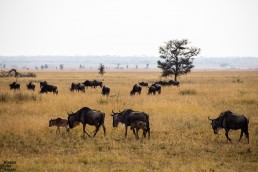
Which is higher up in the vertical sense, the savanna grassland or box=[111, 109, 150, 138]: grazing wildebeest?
box=[111, 109, 150, 138]: grazing wildebeest

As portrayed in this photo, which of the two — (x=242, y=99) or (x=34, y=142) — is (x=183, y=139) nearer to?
(x=34, y=142)

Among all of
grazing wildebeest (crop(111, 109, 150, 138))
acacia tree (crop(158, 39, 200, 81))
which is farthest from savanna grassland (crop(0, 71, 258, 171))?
acacia tree (crop(158, 39, 200, 81))

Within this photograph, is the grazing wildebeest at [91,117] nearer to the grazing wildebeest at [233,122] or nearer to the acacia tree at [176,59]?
the grazing wildebeest at [233,122]

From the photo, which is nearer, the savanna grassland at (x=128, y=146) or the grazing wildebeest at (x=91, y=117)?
the savanna grassland at (x=128, y=146)

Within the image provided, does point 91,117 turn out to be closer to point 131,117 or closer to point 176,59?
point 131,117

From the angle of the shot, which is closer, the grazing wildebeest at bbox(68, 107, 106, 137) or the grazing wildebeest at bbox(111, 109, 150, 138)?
the grazing wildebeest at bbox(111, 109, 150, 138)

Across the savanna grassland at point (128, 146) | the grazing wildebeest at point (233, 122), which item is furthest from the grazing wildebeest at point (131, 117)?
the grazing wildebeest at point (233, 122)

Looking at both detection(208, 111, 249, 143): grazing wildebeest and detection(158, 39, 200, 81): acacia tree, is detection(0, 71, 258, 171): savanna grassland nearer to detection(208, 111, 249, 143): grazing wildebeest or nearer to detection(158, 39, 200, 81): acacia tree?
detection(208, 111, 249, 143): grazing wildebeest

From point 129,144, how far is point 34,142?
3823mm

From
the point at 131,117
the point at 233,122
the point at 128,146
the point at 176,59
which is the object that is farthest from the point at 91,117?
the point at 176,59

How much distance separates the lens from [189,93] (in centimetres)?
3356

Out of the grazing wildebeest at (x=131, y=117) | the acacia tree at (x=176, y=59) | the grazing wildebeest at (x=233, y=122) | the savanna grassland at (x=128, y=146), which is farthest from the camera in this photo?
the acacia tree at (x=176, y=59)

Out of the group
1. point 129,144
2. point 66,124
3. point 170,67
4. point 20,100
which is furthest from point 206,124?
point 170,67

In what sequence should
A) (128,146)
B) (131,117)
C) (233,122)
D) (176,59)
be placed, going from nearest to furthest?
1. (128,146)
2. (233,122)
3. (131,117)
4. (176,59)
